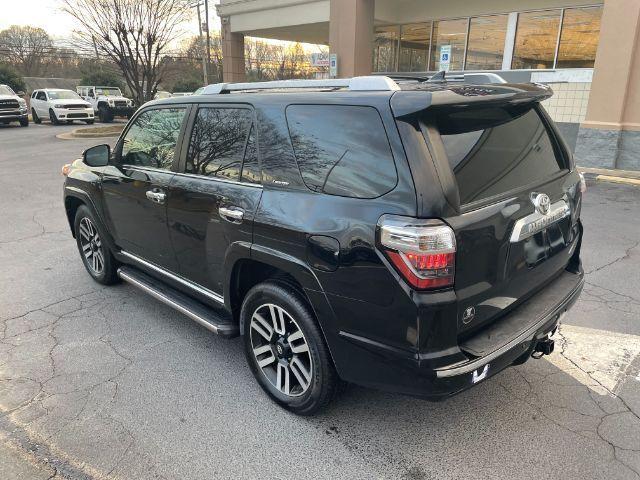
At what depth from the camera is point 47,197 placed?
9008 millimetres

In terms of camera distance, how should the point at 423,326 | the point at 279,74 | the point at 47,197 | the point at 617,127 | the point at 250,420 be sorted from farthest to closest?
the point at 279,74
the point at 617,127
the point at 47,197
the point at 250,420
the point at 423,326

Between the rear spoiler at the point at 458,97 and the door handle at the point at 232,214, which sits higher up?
the rear spoiler at the point at 458,97

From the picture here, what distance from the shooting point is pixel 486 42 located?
48.2 ft

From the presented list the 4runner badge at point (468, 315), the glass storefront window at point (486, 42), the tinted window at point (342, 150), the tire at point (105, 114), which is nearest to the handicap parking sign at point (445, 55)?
the glass storefront window at point (486, 42)

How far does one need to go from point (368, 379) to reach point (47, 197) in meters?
8.50

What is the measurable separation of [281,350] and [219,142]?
1.42 m

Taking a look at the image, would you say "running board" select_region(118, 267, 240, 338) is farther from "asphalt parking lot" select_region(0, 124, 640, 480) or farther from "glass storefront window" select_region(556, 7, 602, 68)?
"glass storefront window" select_region(556, 7, 602, 68)

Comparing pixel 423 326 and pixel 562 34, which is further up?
pixel 562 34

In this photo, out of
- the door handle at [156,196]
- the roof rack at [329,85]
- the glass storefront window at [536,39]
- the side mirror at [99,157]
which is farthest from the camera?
the glass storefront window at [536,39]

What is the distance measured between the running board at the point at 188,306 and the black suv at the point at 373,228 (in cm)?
2

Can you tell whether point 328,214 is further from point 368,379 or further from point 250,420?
point 250,420

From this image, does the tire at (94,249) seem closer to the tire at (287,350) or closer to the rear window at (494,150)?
the tire at (287,350)

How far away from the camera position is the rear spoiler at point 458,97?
7.42ft

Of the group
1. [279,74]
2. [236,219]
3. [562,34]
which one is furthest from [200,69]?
[236,219]
